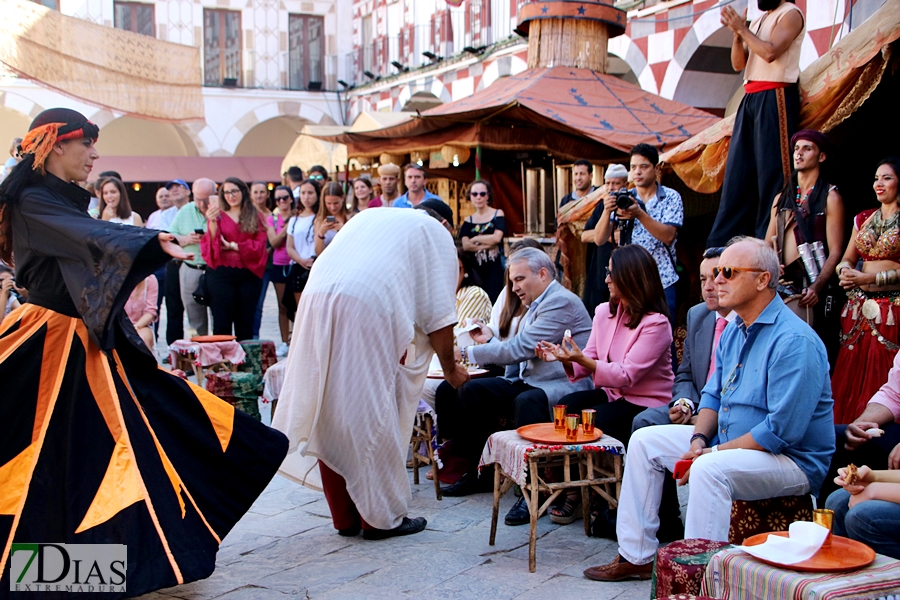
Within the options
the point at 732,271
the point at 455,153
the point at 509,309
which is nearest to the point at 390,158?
the point at 455,153

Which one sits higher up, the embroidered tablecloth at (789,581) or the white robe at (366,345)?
the white robe at (366,345)

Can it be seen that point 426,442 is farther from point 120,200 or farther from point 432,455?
point 120,200

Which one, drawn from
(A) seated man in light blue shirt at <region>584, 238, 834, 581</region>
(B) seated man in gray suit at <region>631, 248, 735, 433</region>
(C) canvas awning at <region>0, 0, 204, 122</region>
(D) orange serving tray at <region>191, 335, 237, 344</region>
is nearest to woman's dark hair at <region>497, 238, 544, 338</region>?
(B) seated man in gray suit at <region>631, 248, 735, 433</region>

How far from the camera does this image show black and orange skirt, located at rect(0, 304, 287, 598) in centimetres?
302

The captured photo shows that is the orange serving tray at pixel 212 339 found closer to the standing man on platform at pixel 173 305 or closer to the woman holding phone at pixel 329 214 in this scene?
the woman holding phone at pixel 329 214

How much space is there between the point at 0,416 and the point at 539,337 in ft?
8.26

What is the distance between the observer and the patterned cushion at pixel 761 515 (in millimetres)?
3062

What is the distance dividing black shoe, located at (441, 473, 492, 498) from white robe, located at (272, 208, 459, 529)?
72 centimetres

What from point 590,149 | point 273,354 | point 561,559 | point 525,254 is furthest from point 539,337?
point 590,149

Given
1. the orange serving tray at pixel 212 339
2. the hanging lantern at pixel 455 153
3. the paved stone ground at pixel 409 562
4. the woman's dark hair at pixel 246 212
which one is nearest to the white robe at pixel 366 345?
the paved stone ground at pixel 409 562

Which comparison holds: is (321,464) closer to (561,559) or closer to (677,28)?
(561,559)

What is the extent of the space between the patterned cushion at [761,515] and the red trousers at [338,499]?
68.9 inches

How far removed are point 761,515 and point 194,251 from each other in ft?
19.8

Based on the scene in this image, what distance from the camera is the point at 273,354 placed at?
6.81 m
